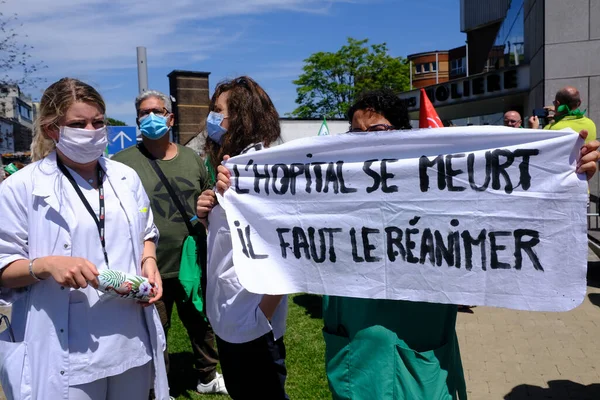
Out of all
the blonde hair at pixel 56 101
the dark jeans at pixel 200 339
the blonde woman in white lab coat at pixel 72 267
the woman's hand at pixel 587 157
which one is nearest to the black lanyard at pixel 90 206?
the blonde woman in white lab coat at pixel 72 267

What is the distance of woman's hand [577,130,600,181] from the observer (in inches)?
78.1

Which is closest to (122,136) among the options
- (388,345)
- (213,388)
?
(213,388)

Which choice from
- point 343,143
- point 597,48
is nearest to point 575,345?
point 343,143

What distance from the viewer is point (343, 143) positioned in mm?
2393

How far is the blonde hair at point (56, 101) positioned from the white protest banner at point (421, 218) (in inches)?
31.3

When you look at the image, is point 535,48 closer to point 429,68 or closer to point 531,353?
point 531,353

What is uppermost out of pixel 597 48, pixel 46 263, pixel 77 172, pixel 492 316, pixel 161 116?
pixel 597 48

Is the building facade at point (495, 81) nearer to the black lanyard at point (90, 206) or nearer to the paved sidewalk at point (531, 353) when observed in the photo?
the paved sidewalk at point (531, 353)

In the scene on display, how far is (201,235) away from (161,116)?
1.04m

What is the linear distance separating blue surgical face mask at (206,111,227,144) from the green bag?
2.79 ft

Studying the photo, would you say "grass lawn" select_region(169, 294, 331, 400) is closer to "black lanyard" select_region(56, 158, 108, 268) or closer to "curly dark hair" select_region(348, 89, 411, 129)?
"black lanyard" select_region(56, 158, 108, 268)

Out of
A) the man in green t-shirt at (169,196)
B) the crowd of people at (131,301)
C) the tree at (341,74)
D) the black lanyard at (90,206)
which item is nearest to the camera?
the crowd of people at (131,301)

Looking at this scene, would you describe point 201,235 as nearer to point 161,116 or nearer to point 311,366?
point 161,116

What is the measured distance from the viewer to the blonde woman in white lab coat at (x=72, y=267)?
233 centimetres
